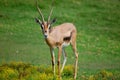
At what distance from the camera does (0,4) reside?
111 ft

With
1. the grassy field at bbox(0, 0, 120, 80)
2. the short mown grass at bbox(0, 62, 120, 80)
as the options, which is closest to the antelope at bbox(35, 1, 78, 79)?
the short mown grass at bbox(0, 62, 120, 80)

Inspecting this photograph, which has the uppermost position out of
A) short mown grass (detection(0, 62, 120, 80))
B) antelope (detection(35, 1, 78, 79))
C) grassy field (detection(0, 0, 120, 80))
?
antelope (detection(35, 1, 78, 79))

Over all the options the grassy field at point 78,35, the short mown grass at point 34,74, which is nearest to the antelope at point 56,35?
the short mown grass at point 34,74

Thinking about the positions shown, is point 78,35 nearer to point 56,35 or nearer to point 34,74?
point 56,35

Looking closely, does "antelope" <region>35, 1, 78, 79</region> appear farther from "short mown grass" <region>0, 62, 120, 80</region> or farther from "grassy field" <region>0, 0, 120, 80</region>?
"grassy field" <region>0, 0, 120, 80</region>

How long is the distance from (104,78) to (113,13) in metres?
19.1

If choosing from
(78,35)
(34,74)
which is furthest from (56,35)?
(78,35)

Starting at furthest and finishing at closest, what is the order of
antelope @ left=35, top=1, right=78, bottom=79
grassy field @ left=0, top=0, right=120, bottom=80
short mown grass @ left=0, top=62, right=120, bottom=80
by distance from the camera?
1. grassy field @ left=0, top=0, right=120, bottom=80
2. antelope @ left=35, top=1, right=78, bottom=79
3. short mown grass @ left=0, top=62, right=120, bottom=80

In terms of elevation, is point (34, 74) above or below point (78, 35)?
above

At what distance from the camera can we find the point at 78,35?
27516 millimetres

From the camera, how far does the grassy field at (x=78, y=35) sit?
20688mm

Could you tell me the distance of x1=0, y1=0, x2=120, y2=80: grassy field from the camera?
20.7 meters

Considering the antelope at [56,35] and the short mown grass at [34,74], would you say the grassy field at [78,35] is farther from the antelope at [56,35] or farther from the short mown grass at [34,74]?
the antelope at [56,35]

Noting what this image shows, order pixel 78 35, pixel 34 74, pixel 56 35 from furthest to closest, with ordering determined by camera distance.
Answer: pixel 78 35 → pixel 56 35 → pixel 34 74
